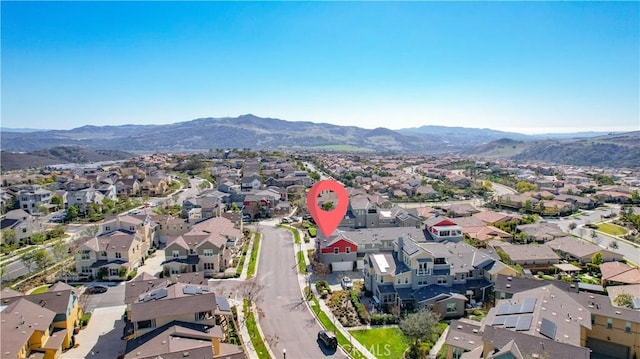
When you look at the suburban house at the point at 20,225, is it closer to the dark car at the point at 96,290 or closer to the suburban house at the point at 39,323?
the dark car at the point at 96,290

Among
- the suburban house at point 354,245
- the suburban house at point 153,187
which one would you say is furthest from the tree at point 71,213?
the suburban house at point 354,245

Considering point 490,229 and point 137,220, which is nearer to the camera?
point 137,220

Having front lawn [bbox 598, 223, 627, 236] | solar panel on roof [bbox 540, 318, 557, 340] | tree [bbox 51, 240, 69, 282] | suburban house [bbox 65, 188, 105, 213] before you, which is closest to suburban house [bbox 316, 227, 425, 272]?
solar panel on roof [bbox 540, 318, 557, 340]

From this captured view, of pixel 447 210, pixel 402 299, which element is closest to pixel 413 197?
pixel 447 210

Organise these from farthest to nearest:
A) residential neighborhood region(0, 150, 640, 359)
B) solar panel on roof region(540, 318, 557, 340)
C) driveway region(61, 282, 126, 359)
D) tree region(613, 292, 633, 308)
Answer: tree region(613, 292, 633, 308) < driveway region(61, 282, 126, 359) < residential neighborhood region(0, 150, 640, 359) < solar panel on roof region(540, 318, 557, 340)

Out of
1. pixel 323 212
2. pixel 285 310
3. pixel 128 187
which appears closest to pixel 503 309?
pixel 285 310

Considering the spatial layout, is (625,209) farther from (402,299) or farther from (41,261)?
(41,261)

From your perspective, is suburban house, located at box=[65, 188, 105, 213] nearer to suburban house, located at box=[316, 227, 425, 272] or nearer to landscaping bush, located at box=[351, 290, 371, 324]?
suburban house, located at box=[316, 227, 425, 272]
